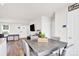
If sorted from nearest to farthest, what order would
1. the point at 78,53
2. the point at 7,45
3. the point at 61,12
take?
the point at 78,53, the point at 61,12, the point at 7,45

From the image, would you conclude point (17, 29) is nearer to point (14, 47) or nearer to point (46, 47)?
point (14, 47)

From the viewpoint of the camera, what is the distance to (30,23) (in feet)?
5.25

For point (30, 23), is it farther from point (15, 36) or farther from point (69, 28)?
point (69, 28)

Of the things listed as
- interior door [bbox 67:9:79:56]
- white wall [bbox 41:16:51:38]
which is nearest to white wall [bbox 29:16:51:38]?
white wall [bbox 41:16:51:38]

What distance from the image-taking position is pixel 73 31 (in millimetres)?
1546

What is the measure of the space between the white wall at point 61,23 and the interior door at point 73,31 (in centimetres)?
6

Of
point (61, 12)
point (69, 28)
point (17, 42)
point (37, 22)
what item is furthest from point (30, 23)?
point (69, 28)

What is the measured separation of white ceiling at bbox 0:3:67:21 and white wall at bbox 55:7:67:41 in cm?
11

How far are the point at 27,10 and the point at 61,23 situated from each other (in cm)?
60

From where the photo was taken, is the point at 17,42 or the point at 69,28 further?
the point at 17,42

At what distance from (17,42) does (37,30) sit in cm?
40

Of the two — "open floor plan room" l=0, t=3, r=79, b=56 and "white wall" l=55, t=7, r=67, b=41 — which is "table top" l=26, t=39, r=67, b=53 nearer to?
"open floor plan room" l=0, t=3, r=79, b=56

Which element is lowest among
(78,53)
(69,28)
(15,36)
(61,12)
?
(78,53)

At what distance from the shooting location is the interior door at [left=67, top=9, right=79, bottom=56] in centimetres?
151
